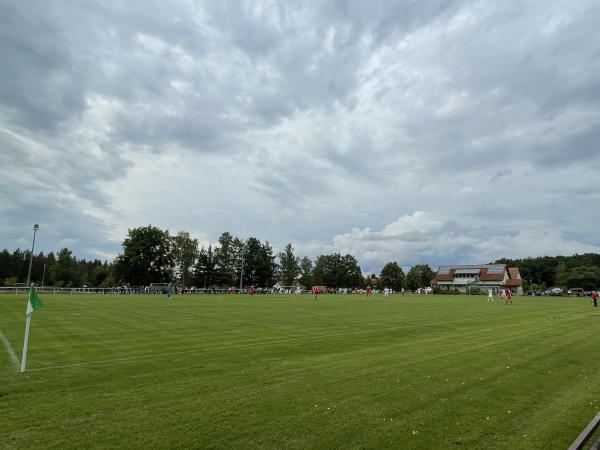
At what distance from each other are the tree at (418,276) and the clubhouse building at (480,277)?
836 cm

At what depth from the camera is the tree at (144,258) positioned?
91.2m

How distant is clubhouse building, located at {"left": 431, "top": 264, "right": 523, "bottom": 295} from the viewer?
421 feet

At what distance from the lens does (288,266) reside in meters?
155

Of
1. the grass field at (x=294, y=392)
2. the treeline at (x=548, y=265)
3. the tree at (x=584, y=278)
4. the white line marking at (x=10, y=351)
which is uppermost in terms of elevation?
the treeline at (x=548, y=265)

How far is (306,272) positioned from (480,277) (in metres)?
65.8

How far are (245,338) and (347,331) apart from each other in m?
5.21

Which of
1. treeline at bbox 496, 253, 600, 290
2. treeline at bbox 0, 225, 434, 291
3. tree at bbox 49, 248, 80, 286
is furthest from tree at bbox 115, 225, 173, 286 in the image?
treeline at bbox 496, 253, 600, 290

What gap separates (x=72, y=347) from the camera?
13617mm

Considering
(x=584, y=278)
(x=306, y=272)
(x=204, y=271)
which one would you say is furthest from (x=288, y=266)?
(x=584, y=278)

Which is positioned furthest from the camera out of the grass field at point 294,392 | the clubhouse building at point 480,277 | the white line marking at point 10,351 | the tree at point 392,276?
the tree at point 392,276

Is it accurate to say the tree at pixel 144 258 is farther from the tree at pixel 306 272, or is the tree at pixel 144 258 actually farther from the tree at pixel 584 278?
the tree at pixel 584 278

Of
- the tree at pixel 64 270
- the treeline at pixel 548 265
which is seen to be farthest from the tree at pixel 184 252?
the treeline at pixel 548 265

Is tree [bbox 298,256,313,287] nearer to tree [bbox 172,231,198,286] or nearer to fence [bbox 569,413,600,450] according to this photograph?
tree [bbox 172,231,198,286]

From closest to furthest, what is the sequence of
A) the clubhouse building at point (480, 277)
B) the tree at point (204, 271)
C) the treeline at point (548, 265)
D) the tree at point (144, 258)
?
the tree at point (144, 258), the tree at point (204, 271), the clubhouse building at point (480, 277), the treeline at point (548, 265)
